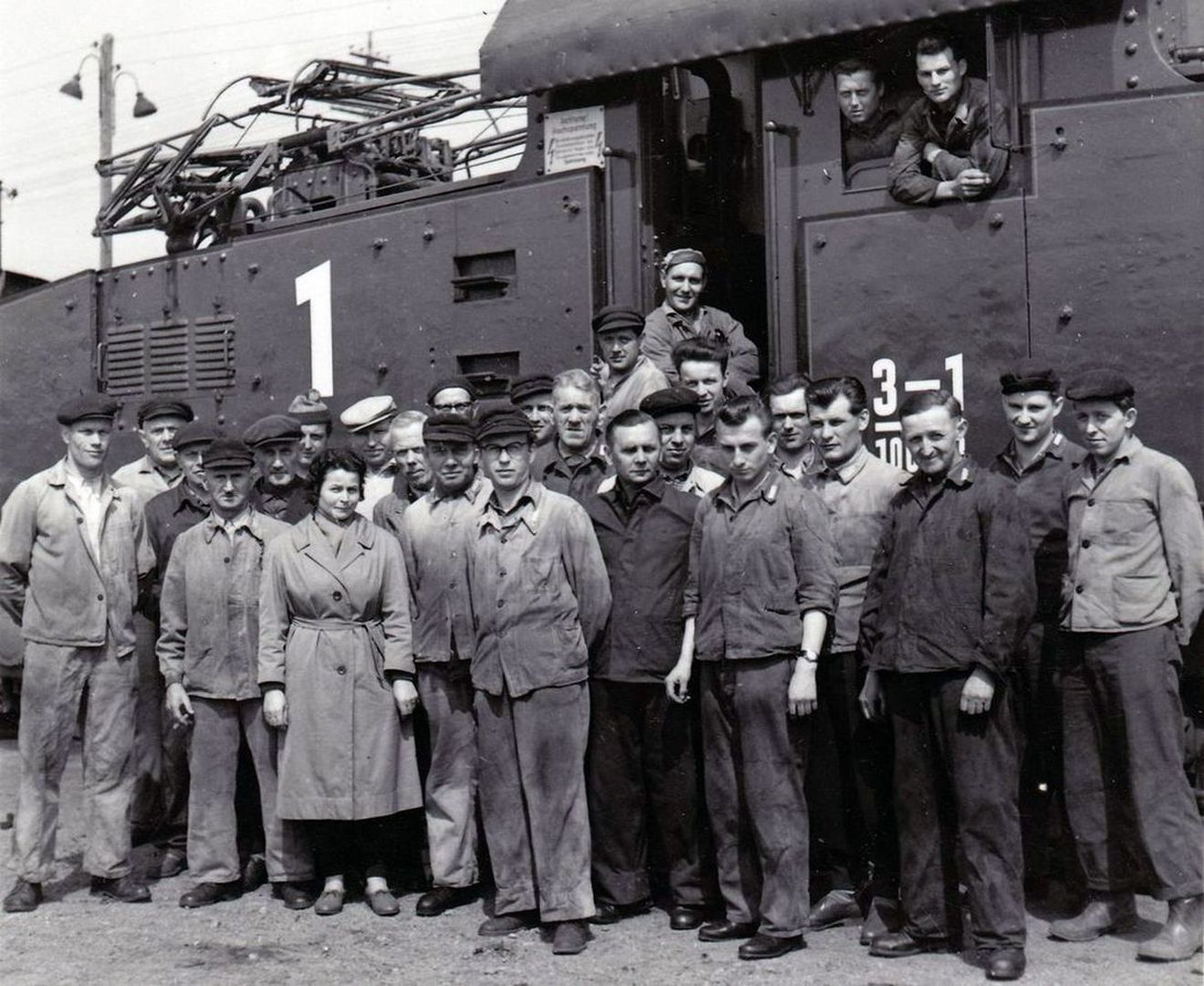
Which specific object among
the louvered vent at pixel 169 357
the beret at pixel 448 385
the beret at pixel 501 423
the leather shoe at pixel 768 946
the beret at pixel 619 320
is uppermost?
the louvered vent at pixel 169 357

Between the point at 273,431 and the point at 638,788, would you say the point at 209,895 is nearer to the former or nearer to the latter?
the point at 638,788

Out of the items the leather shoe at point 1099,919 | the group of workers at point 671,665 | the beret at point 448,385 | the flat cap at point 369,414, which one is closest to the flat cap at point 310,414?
→ the flat cap at point 369,414

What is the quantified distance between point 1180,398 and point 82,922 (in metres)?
4.09

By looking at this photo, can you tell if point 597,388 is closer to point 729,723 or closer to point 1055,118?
point 729,723

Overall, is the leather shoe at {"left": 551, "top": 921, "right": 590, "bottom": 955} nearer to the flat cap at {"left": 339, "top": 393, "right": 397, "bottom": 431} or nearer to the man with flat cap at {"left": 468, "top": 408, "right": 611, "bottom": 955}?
the man with flat cap at {"left": 468, "top": 408, "right": 611, "bottom": 955}

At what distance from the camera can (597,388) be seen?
17.4 feet

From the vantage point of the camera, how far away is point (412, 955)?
14.2 feet

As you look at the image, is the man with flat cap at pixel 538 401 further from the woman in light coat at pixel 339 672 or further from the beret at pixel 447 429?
the woman in light coat at pixel 339 672

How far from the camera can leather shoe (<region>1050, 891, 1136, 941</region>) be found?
4246 mm

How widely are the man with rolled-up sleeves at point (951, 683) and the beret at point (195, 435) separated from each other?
2.71 m

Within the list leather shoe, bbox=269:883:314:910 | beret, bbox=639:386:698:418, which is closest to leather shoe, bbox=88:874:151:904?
leather shoe, bbox=269:883:314:910

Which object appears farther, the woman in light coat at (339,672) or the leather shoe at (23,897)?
the leather shoe at (23,897)

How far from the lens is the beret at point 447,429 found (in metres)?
4.84

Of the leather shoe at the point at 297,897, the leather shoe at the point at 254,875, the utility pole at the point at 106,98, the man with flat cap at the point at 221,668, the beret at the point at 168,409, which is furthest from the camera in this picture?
the utility pole at the point at 106,98
